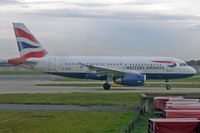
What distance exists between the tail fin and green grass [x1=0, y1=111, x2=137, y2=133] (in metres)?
19.6

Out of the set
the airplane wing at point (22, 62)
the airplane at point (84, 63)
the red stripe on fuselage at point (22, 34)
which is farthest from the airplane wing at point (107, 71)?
the red stripe on fuselage at point (22, 34)

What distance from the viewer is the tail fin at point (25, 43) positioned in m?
35.3

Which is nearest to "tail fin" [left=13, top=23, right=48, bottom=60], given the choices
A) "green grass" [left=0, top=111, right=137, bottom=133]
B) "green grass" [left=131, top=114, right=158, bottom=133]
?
"green grass" [left=0, top=111, right=137, bottom=133]

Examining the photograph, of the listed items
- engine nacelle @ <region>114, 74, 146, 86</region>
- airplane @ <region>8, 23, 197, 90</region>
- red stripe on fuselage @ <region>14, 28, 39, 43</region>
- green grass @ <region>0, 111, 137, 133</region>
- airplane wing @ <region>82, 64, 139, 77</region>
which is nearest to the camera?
green grass @ <region>0, 111, 137, 133</region>

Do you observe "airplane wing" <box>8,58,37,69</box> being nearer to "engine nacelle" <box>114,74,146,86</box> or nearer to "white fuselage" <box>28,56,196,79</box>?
"white fuselage" <box>28,56,196,79</box>

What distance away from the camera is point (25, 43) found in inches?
1391

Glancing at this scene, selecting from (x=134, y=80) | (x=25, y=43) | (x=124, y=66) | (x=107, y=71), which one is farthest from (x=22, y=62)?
(x=134, y=80)

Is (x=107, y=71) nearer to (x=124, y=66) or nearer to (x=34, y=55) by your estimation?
(x=124, y=66)

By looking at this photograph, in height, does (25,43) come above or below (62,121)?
above

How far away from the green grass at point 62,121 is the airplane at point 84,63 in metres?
17.8

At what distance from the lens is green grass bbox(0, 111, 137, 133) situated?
11.9 metres

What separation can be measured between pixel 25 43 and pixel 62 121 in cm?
2299

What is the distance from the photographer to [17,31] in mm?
35344

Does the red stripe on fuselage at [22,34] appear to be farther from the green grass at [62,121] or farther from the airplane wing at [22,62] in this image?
the green grass at [62,121]
